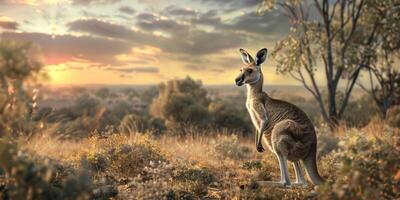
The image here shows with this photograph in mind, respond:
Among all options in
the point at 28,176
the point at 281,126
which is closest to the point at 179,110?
the point at 281,126

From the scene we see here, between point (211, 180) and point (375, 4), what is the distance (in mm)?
16427

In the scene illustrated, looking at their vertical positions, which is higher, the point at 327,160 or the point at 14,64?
the point at 14,64

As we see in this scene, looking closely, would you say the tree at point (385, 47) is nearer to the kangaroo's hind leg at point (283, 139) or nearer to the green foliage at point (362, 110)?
the green foliage at point (362, 110)

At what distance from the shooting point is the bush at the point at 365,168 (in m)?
6.49

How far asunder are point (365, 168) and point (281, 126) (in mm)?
2503

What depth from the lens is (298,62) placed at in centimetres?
2361

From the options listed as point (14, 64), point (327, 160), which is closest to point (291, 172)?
point (327, 160)

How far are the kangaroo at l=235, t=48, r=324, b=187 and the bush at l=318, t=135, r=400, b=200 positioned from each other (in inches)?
79.6

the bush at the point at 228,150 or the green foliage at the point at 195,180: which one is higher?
the green foliage at the point at 195,180

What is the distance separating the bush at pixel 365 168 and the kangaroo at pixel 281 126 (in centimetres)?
202

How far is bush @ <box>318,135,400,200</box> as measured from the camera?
21.3 feet

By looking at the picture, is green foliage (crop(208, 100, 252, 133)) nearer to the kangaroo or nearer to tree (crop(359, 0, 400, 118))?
tree (crop(359, 0, 400, 118))

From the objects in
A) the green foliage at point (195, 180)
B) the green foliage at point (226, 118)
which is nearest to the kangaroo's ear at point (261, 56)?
the green foliage at point (195, 180)

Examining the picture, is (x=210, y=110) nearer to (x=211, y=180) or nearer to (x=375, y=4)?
(x=375, y=4)
